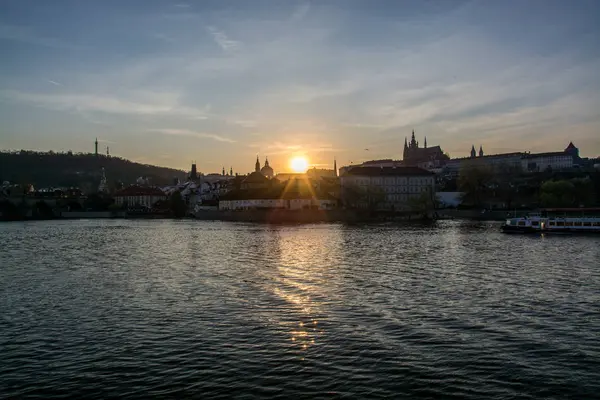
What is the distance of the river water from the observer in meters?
15.2

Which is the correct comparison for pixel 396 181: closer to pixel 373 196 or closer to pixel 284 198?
pixel 373 196

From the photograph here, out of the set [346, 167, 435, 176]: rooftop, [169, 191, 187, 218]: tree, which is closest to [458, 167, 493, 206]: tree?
[346, 167, 435, 176]: rooftop

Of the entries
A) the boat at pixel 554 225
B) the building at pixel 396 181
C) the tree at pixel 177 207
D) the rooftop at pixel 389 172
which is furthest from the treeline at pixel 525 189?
the tree at pixel 177 207

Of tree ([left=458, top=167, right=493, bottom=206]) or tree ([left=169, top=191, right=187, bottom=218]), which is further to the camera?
tree ([left=169, top=191, right=187, bottom=218])

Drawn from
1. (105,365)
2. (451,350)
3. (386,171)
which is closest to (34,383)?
(105,365)

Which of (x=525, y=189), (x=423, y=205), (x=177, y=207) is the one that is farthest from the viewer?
(x=177, y=207)

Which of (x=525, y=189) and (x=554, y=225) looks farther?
(x=525, y=189)

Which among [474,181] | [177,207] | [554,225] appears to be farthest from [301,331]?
[177,207]

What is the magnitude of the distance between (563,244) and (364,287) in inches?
1482

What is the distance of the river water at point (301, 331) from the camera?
1523cm

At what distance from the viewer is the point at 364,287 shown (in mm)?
29703

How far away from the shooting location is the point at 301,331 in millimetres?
20500

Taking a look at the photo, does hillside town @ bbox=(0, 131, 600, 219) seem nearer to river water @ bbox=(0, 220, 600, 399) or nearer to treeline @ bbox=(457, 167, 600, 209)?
treeline @ bbox=(457, 167, 600, 209)

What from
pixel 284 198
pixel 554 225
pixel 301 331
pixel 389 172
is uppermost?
pixel 389 172
